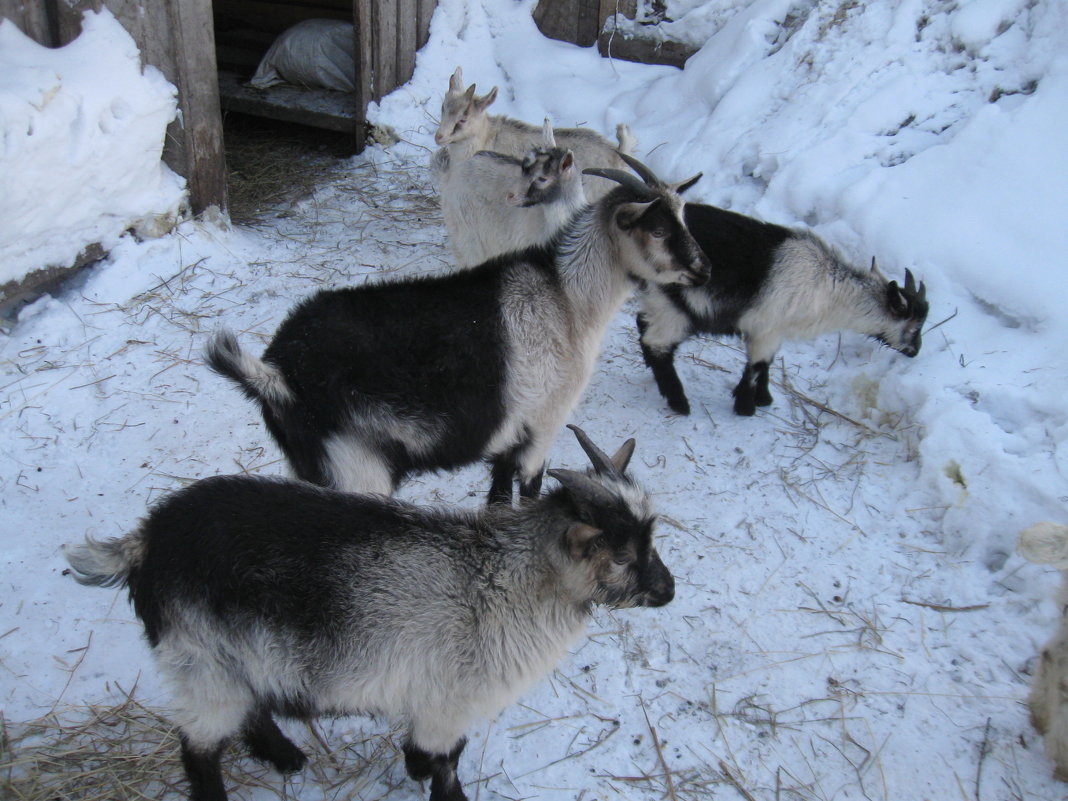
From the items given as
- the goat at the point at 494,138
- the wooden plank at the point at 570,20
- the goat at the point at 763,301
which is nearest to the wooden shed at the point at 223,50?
the wooden plank at the point at 570,20

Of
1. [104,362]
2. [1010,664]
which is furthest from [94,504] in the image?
[1010,664]

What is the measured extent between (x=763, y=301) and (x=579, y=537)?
2.62 meters

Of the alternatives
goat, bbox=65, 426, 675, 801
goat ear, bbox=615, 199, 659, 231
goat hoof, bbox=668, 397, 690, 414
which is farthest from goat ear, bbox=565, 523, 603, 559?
goat hoof, bbox=668, 397, 690, 414

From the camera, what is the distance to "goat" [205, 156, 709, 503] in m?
2.89

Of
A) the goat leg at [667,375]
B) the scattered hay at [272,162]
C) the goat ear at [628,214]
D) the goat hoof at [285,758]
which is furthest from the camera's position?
the scattered hay at [272,162]

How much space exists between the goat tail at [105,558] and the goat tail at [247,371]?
25.0 inches

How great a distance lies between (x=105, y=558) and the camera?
2.30m

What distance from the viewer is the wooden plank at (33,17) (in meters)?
4.59

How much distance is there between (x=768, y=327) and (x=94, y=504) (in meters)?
3.60

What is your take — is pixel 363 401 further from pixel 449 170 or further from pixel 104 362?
pixel 449 170

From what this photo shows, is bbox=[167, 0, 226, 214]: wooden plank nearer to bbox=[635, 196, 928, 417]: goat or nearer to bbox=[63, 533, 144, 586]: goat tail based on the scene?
bbox=[635, 196, 928, 417]: goat

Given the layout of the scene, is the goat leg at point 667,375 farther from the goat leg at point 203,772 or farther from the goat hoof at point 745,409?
the goat leg at point 203,772

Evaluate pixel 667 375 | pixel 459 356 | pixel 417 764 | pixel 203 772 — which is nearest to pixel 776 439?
pixel 667 375

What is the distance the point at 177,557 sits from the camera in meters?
2.24
